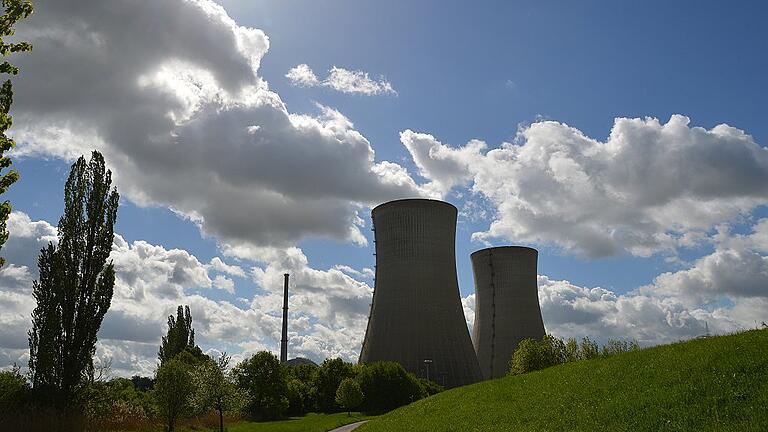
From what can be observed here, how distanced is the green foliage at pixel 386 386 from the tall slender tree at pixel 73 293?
68.7 feet

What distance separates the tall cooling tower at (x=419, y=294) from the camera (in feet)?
118

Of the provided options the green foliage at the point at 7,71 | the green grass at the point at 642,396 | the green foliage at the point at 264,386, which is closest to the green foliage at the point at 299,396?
the green foliage at the point at 264,386

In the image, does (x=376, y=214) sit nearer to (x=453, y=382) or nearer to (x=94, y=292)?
(x=453, y=382)

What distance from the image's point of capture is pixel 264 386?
124 feet

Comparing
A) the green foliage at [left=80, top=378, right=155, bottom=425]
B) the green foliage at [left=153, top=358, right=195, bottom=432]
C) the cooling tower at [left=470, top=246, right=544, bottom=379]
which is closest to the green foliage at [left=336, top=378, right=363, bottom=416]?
the cooling tower at [left=470, top=246, right=544, bottom=379]

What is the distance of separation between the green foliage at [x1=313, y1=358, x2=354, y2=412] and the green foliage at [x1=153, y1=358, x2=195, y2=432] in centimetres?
2062

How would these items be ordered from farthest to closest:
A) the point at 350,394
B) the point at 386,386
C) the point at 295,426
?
the point at 386,386, the point at 350,394, the point at 295,426

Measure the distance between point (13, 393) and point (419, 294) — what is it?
22.0 m

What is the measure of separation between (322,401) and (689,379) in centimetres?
3545

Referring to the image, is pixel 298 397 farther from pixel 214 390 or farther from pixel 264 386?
pixel 214 390

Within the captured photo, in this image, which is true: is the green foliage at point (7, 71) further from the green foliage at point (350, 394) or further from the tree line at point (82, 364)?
the green foliage at point (350, 394)

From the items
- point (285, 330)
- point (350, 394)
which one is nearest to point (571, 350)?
point (350, 394)

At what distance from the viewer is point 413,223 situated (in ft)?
119

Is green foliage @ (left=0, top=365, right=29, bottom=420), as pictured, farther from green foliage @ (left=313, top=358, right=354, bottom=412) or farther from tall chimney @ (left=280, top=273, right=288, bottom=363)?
tall chimney @ (left=280, top=273, right=288, bottom=363)
